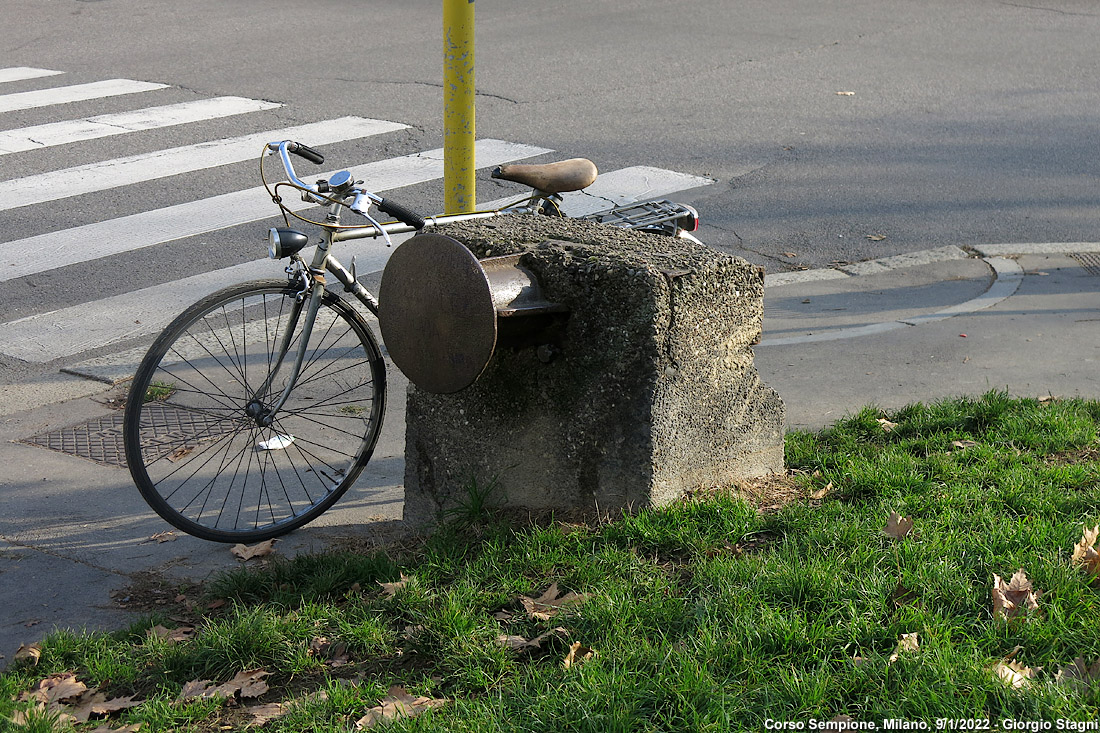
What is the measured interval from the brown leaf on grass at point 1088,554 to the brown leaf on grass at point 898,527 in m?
0.50

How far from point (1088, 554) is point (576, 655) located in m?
1.60

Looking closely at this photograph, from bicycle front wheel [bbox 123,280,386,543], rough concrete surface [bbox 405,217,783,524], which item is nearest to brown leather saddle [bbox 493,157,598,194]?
rough concrete surface [bbox 405,217,783,524]

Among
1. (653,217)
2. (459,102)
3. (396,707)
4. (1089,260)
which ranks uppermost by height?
(459,102)

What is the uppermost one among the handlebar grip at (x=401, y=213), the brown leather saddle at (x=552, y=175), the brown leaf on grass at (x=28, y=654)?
the brown leather saddle at (x=552, y=175)

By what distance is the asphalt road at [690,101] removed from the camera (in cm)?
789

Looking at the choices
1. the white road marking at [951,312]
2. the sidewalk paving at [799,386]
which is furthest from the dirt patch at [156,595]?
the white road marking at [951,312]

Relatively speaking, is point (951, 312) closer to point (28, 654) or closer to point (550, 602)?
point (550, 602)

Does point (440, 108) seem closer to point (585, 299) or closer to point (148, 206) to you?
point (148, 206)

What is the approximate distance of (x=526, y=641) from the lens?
Result: 317 cm

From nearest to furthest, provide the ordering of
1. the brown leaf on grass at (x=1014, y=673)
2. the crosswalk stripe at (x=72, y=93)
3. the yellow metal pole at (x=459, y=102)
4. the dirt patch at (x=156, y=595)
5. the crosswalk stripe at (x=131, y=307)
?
1. the brown leaf on grass at (x=1014, y=673)
2. the dirt patch at (x=156, y=595)
3. the yellow metal pole at (x=459, y=102)
4. the crosswalk stripe at (x=131, y=307)
5. the crosswalk stripe at (x=72, y=93)

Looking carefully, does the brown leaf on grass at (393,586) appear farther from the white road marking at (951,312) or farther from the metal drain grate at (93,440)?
the white road marking at (951,312)

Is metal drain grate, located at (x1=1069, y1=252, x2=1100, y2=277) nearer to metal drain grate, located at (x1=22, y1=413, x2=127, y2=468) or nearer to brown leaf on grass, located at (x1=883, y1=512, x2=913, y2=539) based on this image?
brown leaf on grass, located at (x1=883, y1=512, x2=913, y2=539)

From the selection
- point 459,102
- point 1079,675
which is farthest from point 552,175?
point 1079,675

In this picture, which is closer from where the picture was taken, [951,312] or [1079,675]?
[1079,675]
